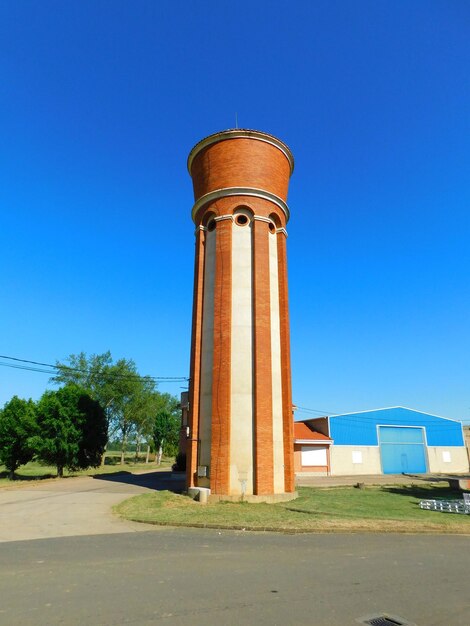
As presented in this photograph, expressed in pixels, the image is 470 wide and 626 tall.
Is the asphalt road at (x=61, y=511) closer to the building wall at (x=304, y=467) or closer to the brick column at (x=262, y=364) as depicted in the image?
the brick column at (x=262, y=364)

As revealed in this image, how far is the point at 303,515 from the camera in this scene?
13.7m

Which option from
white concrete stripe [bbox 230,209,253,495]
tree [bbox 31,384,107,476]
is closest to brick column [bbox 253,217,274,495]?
white concrete stripe [bbox 230,209,253,495]

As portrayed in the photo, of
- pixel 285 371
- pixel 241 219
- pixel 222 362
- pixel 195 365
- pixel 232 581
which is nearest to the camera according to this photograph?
pixel 232 581

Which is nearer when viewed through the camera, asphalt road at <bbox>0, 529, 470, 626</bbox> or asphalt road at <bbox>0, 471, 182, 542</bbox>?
asphalt road at <bbox>0, 529, 470, 626</bbox>

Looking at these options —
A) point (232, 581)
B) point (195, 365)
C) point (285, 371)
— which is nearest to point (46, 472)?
point (195, 365)

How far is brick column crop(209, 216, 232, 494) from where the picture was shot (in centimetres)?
1756

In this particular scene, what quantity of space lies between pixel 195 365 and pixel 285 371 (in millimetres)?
4263

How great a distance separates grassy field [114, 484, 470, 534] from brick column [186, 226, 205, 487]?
1599mm

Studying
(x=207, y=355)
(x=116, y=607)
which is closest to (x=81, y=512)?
(x=207, y=355)

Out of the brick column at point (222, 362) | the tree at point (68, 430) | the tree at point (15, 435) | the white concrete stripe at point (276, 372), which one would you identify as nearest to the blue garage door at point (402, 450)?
the white concrete stripe at point (276, 372)

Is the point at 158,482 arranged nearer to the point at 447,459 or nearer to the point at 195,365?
the point at 195,365

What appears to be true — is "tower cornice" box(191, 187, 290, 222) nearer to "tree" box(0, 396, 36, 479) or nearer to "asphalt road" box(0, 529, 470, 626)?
"asphalt road" box(0, 529, 470, 626)

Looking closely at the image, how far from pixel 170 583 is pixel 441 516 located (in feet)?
36.4

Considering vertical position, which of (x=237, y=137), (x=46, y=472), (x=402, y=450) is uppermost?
(x=237, y=137)
